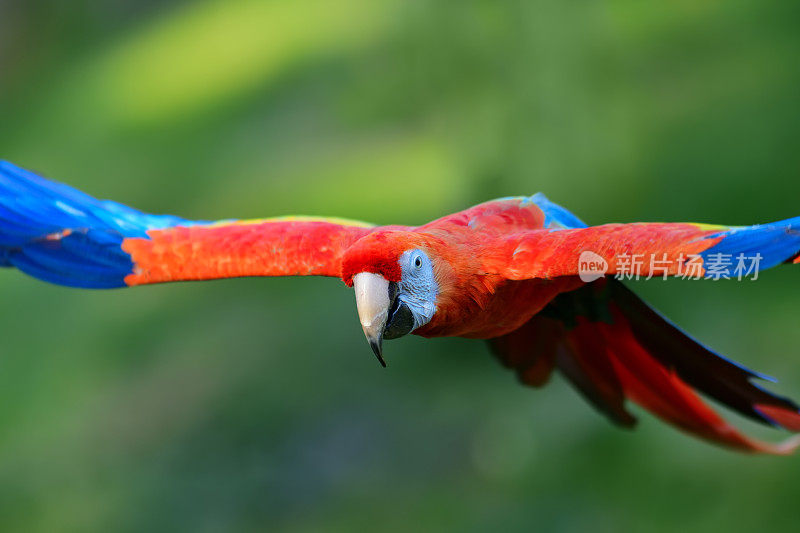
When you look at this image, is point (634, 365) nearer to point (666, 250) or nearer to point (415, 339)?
point (666, 250)

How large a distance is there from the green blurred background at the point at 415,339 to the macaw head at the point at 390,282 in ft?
6.19

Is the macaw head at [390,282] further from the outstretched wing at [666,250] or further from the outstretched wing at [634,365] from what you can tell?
the outstretched wing at [634,365]

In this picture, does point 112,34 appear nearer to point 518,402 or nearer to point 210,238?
point 518,402

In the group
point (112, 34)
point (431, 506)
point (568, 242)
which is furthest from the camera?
point (112, 34)

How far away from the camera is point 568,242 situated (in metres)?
1.40

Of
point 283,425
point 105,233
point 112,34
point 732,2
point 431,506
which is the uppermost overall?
point 112,34

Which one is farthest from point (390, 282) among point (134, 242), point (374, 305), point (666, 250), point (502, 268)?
point (134, 242)

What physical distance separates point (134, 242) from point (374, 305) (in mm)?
758

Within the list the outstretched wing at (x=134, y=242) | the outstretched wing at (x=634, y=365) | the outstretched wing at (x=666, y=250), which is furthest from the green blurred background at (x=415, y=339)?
the outstretched wing at (x=666, y=250)

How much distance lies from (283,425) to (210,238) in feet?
6.22

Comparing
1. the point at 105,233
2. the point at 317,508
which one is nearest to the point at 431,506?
the point at 317,508

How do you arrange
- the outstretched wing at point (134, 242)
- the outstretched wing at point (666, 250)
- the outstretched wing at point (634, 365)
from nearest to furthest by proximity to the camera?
the outstretched wing at point (666, 250) < the outstretched wing at point (134, 242) < the outstretched wing at point (634, 365)

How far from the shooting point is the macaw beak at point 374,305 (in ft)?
4.41

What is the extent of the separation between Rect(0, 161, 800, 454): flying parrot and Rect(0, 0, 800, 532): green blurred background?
3.87 feet
